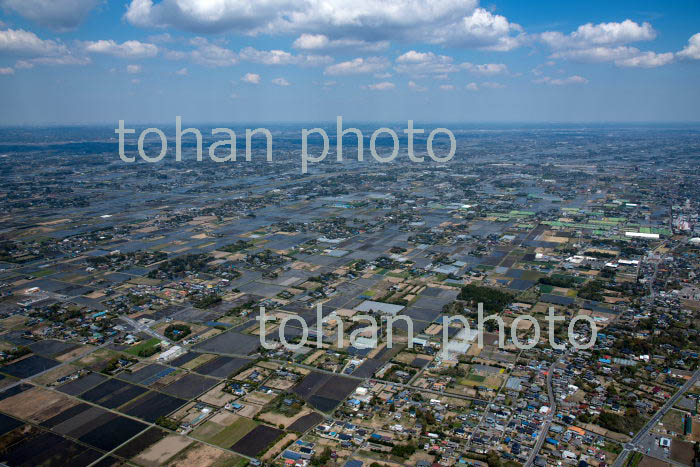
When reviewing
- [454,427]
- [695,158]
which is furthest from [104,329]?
[695,158]

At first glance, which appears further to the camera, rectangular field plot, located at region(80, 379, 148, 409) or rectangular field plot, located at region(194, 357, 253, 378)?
rectangular field plot, located at region(194, 357, 253, 378)

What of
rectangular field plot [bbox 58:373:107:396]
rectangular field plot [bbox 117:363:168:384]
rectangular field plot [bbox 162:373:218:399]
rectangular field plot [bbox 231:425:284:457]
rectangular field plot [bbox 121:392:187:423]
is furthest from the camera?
rectangular field plot [bbox 117:363:168:384]

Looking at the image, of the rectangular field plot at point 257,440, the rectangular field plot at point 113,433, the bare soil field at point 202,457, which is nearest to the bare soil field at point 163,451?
the bare soil field at point 202,457

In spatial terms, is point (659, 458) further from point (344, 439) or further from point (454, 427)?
point (344, 439)

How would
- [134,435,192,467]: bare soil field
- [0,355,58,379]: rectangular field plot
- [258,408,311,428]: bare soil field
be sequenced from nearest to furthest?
[134,435,192,467]: bare soil field, [258,408,311,428]: bare soil field, [0,355,58,379]: rectangular field plot

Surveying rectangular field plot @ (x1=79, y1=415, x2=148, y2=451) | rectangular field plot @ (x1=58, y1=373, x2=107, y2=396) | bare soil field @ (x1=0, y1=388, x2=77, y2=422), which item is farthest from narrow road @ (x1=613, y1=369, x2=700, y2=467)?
bare soil field @ (x1=0, y1=388, x2=77, y2=422)

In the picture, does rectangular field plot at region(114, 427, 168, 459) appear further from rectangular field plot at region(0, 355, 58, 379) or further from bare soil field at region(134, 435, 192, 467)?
rectangular field plot at region(0, 355, 58, 379)

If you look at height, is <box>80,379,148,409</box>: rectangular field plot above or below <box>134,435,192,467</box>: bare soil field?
above

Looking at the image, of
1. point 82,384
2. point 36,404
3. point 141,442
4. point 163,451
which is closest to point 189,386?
point 141,442

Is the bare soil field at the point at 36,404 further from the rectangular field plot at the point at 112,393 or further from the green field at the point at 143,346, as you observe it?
the green field at the point at 143,346

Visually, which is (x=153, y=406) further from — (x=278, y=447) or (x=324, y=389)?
(x=324, y=389)

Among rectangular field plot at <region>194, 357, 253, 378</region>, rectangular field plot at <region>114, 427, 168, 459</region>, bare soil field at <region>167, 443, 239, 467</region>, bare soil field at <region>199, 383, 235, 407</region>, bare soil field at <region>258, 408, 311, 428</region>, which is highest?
rectangular field plot at <region>194, 357, 253, 378</region>
